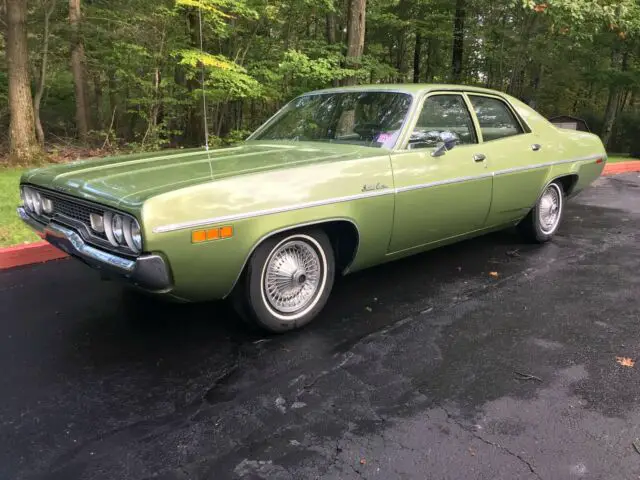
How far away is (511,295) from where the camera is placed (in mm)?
4160

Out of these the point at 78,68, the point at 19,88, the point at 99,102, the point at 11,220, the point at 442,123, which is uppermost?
the point at 78,68

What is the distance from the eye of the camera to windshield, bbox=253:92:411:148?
13.1ft

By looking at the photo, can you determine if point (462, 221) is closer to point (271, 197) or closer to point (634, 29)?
point (271, 197)

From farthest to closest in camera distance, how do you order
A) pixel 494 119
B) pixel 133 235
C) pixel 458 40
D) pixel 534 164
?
pixel 458 40 → pixel 534 164 → pixel 494 119 → pixel 133 235

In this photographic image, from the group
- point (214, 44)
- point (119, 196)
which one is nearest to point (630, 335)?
point (119, 196)

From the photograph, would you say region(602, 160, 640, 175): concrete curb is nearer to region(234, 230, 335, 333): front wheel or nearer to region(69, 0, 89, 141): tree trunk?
region(234, 230, 335, 333): front wheel

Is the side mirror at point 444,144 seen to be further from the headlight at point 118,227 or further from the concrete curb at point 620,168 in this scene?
the concrete curb at point 620,168

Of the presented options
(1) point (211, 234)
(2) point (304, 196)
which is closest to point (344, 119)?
(2) point (304, 196)

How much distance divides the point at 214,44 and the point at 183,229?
11700 mm

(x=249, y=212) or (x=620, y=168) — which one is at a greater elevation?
(x=249, y=212)

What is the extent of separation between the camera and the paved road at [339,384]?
224 cm

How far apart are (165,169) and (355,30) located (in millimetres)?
7652

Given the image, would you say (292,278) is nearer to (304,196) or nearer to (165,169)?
(304,196)

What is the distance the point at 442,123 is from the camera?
4270 mm
